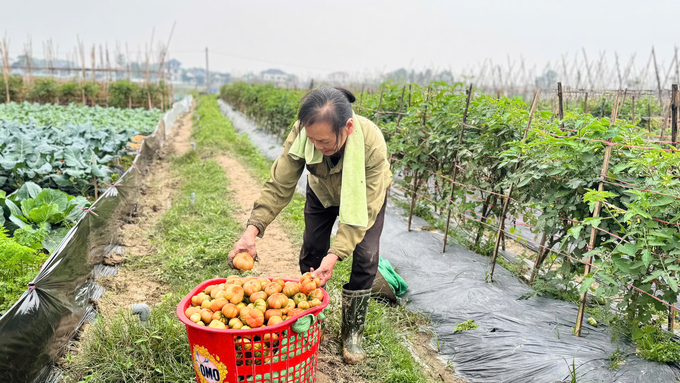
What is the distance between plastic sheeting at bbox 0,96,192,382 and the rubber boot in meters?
1.78

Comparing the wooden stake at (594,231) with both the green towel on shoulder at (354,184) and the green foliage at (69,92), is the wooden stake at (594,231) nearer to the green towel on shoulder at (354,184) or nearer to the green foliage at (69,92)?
the green towel on shoulder at (354,184)

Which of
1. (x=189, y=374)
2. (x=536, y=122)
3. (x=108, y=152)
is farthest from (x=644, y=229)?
(x=108, y=152)

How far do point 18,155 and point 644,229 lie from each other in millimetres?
6324

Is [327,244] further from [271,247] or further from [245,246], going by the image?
[271,247]

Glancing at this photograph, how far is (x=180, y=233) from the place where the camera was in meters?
5.05

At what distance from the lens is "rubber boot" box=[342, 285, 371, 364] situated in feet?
9.12

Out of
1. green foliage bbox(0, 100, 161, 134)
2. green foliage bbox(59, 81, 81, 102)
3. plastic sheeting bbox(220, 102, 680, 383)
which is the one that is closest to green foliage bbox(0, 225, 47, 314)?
plastic sheeting bbox(220, 102, 680, 383)

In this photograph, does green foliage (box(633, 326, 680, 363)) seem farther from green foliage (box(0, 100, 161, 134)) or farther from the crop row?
A: the crop row

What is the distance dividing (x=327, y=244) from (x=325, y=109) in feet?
3.62

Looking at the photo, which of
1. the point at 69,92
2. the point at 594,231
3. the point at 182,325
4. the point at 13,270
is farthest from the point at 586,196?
the point at 69,92

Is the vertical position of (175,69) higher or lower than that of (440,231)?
higher

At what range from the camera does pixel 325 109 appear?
2.07 metres

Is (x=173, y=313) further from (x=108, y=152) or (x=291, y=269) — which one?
(x=108, y=152)

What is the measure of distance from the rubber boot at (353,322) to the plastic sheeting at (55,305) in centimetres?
178
